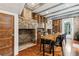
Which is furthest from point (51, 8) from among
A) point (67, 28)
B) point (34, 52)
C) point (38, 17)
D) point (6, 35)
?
point (6, 35)

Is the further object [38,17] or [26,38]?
[26,38]

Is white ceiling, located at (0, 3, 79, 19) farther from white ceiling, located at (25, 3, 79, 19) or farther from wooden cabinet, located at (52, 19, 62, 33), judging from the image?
wooden cabinet, located at (52, 19, 62, 33)

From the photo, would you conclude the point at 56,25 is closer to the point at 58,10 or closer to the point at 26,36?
the point at 58,10

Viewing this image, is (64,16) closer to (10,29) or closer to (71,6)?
(71,6)

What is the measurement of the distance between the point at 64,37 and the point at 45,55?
63 cm

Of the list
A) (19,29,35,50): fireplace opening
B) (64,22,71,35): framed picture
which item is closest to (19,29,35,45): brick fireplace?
(19,29,35,50): fireplace opening

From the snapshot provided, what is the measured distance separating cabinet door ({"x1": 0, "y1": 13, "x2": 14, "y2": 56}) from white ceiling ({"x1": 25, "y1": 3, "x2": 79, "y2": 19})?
70 cm

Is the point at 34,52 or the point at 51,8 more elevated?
the point at 51,8

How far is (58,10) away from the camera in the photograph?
7.98ft

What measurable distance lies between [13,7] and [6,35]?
0.71 metres

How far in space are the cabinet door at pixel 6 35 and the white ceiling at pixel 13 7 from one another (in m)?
0.16

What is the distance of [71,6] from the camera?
2.33m

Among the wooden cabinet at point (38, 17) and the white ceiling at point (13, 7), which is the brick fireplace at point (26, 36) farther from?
the white ceiling at point (13, 7)

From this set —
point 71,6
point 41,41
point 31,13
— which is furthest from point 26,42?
point 71,6
